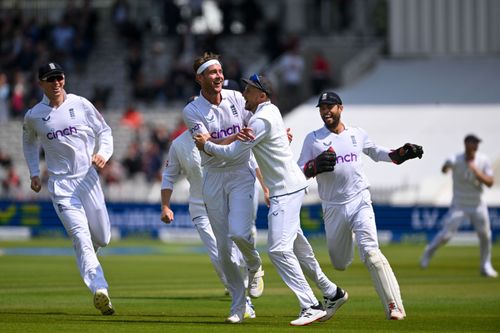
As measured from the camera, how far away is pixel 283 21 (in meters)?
46.3

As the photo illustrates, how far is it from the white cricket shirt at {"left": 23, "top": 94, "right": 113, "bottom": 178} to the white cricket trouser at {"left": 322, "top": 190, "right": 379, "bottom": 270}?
282 centimetres

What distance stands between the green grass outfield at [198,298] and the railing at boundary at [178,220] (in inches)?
174

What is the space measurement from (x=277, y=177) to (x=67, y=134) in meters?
2.99

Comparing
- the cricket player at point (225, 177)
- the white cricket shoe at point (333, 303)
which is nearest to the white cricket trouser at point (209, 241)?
the cricket player at point (225, 177)

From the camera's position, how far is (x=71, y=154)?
1533 centimetres

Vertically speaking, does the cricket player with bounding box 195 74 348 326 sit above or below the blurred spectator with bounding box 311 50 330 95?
above

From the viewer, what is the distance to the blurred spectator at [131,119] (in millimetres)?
41781

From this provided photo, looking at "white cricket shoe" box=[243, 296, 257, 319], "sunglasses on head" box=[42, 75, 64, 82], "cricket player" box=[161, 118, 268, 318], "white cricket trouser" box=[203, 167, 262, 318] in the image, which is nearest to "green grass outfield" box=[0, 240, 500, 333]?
"white cricket shoe" box=[243, 296, 257, 319]

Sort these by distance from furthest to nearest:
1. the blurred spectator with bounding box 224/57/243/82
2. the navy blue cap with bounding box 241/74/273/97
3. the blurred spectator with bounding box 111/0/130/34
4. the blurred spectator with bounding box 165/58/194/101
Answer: the blurred spectator with bounding box 111/0/130/34 → the blurred spectator with bounding box 165/58/194/101 → the blurred spectator with bounding box 224/57/243/82 → the navy blue cap with bounding box 241/74/273/97

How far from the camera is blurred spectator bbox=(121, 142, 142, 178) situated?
3953 centimetres

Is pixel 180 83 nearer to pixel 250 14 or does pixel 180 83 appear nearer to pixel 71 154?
pixel 250 14

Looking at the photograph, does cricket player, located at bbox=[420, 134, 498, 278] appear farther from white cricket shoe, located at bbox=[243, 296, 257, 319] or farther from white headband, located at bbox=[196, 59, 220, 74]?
white headband, located at bbox=[196, 59, 220, 74]

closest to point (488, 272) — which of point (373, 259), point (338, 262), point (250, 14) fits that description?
point (338, 262)

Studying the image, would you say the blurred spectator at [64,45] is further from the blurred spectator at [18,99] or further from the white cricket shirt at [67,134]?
the white cricket shirt at [67,134]
